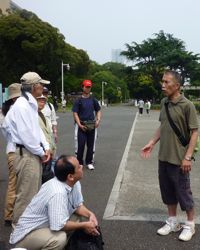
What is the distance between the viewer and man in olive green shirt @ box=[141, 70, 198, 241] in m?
4.69

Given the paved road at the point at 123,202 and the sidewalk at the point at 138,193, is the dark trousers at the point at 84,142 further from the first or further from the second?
the sidewalk at the point at 138,193

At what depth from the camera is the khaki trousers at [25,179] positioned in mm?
4574

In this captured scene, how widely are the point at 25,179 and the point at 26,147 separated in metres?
0.34

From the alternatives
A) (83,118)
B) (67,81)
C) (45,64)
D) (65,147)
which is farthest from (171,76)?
(67,81)

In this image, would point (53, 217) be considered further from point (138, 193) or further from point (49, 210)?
point (138, 193)

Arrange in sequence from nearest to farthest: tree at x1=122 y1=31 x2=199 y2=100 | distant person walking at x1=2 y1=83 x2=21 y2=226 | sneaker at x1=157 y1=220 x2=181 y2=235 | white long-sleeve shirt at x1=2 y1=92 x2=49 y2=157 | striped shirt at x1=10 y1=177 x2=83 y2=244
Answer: striped shirt at x1=10 y1=177 x2=83 y2=244 < white long-sleeve shirt at x1=2 y1=92 x2=49 y2=157 < sneaker at x1=157 y1=220 x2=181 y2=235 < distant person walking at x1=2 y1=83 x2=21 y2=226 < tree at x1=122 y1=31 x2=199 y2=100

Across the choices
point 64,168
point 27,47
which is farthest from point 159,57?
point 64,168

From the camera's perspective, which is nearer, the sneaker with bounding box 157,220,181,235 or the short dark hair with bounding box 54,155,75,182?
the short dark hair with bounding box 54,155,75,182

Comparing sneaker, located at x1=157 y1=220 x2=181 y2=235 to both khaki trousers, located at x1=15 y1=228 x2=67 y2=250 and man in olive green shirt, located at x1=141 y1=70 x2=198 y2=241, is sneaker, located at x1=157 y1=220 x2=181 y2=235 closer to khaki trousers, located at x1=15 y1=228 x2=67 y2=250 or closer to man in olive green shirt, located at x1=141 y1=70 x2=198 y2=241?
man in olive green shirt, located at x1=141 y1=70 x2=198 y2=241

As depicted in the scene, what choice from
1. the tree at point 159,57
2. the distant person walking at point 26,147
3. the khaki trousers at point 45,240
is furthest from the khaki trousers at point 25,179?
the tree at point 159,57

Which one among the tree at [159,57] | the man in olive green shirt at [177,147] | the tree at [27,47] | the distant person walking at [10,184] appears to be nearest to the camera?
the man in olive green shirt at [177,147]

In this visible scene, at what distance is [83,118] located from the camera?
8.88 m

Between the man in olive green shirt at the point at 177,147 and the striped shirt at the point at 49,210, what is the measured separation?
1.39 meters

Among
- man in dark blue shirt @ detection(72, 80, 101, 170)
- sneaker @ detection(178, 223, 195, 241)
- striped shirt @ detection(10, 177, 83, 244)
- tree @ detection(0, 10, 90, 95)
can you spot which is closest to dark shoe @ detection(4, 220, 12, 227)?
striped shirt @ detection(10, 177, 83, 244)
